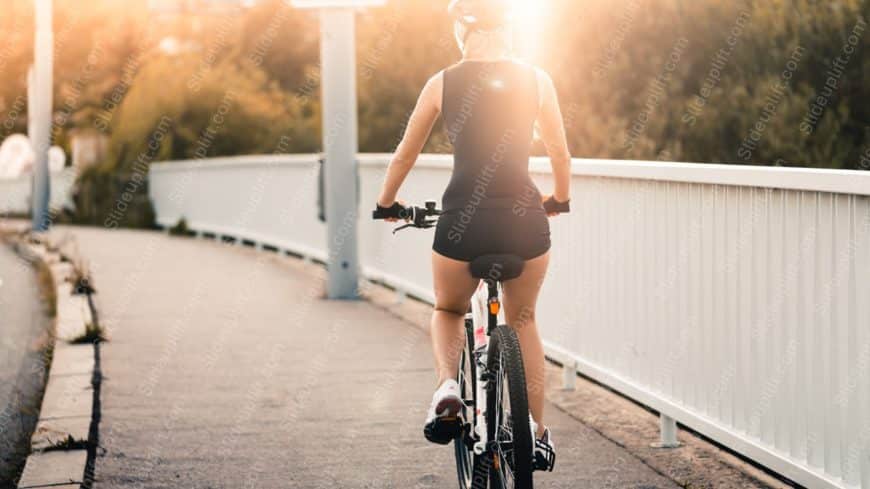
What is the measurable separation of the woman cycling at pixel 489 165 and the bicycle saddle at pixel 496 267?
0.17 ft

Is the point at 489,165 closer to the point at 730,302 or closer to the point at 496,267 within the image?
the point at 496,267

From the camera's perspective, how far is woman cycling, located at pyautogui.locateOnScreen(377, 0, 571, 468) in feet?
17.5

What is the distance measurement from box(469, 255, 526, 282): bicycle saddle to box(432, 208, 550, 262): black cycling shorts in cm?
5

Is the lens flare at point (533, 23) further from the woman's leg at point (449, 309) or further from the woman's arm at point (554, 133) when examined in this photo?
the woman's leg at point (449, 309)

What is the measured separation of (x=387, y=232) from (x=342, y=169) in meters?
0.72

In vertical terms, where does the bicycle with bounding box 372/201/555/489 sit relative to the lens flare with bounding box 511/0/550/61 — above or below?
below

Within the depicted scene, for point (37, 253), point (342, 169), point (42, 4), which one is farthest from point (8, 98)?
point (342, 169)

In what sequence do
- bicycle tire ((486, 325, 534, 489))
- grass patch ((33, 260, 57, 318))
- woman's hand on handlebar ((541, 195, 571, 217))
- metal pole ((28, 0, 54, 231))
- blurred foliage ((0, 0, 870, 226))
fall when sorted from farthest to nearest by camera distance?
metal pole ((28, 0, 54, 231)), blurred foliage ((0, 0, 870, 226)), grass patch ((33, 260, 57, 318)), woman's hand on handlebar ((541, 195, 571, 217)), bicycle tire ((486, 325, 534, 489))

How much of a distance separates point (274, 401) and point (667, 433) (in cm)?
242

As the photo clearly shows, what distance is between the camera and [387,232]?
13.9 meters

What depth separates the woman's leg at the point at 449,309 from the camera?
18.0 feet

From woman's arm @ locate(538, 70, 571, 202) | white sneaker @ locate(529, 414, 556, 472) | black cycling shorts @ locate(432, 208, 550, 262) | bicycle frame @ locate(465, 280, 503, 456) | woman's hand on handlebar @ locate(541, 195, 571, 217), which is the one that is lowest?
white sneaker @ locate(529, 414, 556, 472)

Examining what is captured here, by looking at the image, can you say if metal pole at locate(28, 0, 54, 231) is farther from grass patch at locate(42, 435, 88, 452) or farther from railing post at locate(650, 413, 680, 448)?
railing post at locate(650, 413, 680, 448)

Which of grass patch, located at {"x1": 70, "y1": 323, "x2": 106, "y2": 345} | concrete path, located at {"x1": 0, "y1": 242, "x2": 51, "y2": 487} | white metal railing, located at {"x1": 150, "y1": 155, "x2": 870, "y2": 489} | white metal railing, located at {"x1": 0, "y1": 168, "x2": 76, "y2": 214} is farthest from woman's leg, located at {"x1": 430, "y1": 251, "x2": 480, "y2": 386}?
white metal railing, located at {"x1": 0, "y1": 168, "x2": 76, "y2": 214}
